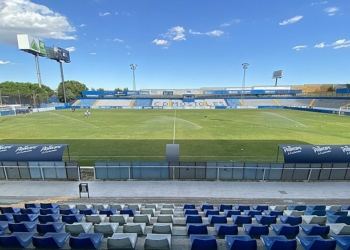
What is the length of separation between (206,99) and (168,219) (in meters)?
94.5

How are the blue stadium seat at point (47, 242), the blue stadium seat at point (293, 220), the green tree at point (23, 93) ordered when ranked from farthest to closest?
the green tree at point (23, 93) → the blue stadium seat at point (293, 220) → the blue stadium seat at point (47, 242)

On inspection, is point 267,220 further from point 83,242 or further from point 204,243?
point 83,242

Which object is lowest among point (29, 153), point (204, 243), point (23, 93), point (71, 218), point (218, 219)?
point (218, 219)

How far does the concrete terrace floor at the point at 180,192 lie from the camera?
11.1 m

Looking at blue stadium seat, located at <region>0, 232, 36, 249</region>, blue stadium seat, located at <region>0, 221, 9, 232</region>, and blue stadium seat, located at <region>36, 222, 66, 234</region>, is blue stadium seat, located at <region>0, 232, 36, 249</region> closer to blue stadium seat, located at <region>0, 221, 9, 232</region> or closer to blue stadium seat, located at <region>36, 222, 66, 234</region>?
blue stadium seat, located at <region>36, 222, 66, 234</region>

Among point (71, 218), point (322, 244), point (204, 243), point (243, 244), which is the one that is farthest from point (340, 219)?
point (71, 218)

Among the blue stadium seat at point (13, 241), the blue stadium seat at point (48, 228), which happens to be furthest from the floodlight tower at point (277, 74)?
the blue stadium seat at point (13, 241)

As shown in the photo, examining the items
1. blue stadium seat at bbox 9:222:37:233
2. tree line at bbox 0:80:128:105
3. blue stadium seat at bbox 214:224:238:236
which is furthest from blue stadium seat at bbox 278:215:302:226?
tree line at bbox 0:80:128:105

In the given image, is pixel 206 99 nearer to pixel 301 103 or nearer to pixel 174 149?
pixel 301 103

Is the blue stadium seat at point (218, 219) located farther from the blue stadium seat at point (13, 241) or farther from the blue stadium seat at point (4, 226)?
the blue stadium seat at point (4, 226)

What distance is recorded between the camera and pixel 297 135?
88.8 ft

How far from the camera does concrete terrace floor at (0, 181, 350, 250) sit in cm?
1106

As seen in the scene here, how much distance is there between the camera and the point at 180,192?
11977mm

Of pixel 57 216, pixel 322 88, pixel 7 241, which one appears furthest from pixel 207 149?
pixel 322 88
